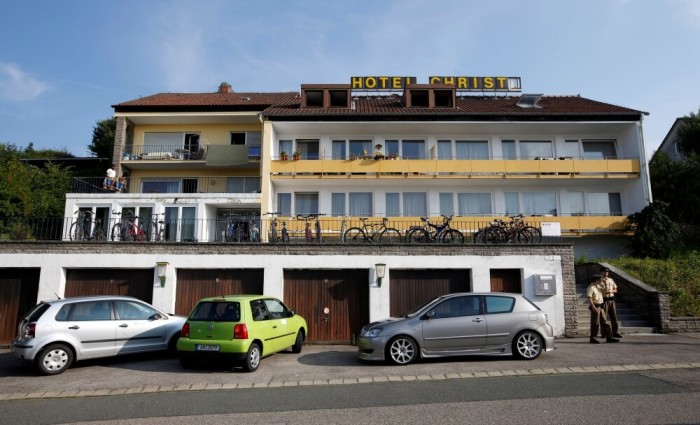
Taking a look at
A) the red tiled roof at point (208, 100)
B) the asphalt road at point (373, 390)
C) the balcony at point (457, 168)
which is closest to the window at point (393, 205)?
the balcony at point (457, 168)

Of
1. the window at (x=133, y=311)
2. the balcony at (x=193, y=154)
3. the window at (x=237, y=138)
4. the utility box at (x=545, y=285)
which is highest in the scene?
the window at (x=237, y=138)

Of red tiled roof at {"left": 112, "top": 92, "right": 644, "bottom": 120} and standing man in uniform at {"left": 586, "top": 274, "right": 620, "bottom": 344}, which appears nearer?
standing man in uniform at {"left": 586, "top": 274, "right": 620, "bottom": 344}

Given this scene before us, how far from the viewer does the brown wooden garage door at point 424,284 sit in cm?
1442

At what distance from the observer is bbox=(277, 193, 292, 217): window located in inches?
917

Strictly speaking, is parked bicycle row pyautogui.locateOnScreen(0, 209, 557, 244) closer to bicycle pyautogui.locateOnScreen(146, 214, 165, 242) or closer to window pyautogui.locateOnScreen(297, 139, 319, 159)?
bicycle pyautogui.locateOnScreen(146, 214, 165, 242)

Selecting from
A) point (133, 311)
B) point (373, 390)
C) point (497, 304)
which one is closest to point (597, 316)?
point (497, 304)

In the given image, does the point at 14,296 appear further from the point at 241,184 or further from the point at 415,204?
the point at 415,204

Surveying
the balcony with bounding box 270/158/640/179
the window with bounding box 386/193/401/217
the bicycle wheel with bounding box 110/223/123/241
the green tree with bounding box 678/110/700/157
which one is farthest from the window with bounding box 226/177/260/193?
the green tree with bounding box 678/110/700/157

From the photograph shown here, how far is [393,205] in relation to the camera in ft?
76.6

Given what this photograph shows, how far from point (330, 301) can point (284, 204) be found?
1013 cm

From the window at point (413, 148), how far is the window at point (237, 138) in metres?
9.18

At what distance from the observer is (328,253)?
14.4 meters

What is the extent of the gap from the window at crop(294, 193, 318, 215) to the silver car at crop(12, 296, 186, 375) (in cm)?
1215

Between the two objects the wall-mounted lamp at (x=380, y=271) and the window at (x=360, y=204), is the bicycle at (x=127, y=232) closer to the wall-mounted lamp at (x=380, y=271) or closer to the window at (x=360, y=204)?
the wall-mounted lamp at (x=380, y=271)
